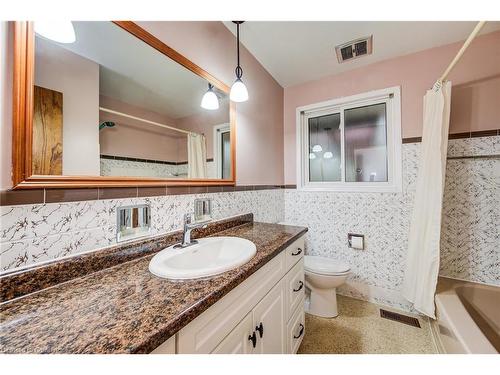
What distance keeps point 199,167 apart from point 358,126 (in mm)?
1727

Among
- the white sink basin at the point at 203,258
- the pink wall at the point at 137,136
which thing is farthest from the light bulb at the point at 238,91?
the white sink basin at the point at 203,258

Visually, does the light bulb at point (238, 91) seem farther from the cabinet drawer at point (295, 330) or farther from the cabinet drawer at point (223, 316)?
the cabinet drawer at point (295, 330)

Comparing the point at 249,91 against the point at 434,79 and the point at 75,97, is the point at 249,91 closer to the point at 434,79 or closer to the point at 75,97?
the point at 75,97

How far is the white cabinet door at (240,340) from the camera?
0.66 meters

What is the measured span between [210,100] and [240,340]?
130cm

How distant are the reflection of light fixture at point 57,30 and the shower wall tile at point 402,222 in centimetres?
203

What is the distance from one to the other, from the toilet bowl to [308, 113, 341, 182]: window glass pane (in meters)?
0.92

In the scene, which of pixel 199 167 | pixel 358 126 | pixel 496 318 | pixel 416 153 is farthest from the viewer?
pixel 358 126

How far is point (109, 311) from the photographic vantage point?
0.51 metres

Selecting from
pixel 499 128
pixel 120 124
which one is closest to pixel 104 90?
pixel 120 124

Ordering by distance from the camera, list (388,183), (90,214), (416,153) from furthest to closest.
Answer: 1. (388,183)
2. (416,153)
3. (90,214)

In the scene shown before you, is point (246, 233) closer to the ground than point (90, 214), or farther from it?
closer to the ground
